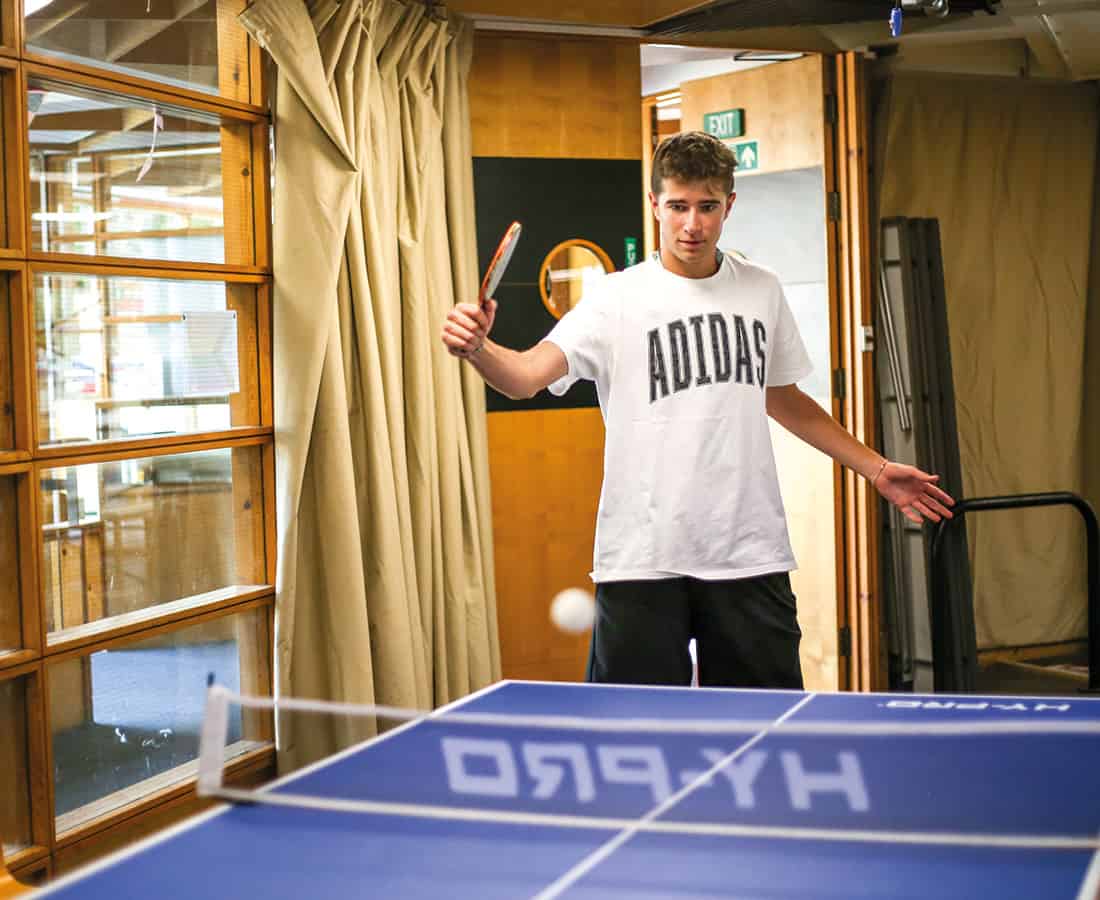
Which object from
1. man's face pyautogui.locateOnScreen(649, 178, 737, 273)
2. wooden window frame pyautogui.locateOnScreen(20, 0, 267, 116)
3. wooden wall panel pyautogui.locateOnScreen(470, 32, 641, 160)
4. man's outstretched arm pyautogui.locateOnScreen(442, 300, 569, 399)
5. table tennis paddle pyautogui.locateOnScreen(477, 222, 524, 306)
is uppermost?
wooden wall panel pyautogui.locateOnScreen(470, 32, 641, 160)

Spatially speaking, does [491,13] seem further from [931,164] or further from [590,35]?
[931,164]

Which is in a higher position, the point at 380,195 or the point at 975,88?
the point at 975,88

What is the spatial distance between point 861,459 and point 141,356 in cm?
169

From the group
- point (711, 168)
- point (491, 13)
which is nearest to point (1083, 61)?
point (491, 13)

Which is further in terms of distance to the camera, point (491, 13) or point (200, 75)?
point (491, 13)

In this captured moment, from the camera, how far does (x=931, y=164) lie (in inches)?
214

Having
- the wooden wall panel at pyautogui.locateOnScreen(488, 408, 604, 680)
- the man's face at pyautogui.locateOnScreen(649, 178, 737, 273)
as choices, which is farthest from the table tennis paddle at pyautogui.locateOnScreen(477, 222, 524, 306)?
the wooden wall panel at pyautogui.locateOnScreen(488, 408, 604, 680)

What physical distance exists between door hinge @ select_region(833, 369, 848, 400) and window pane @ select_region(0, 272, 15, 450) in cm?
285

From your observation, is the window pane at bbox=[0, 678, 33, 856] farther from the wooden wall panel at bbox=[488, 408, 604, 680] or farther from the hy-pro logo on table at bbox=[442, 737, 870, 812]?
the wooden wall panel at bbox=[488, 408, 604, 680]

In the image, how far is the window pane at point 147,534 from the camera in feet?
9.61

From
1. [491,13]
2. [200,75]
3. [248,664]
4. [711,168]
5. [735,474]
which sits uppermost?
[491,13]

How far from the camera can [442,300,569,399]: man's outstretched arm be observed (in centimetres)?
203

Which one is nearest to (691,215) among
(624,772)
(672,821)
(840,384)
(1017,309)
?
(624,772)

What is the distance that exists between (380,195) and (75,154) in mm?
916
